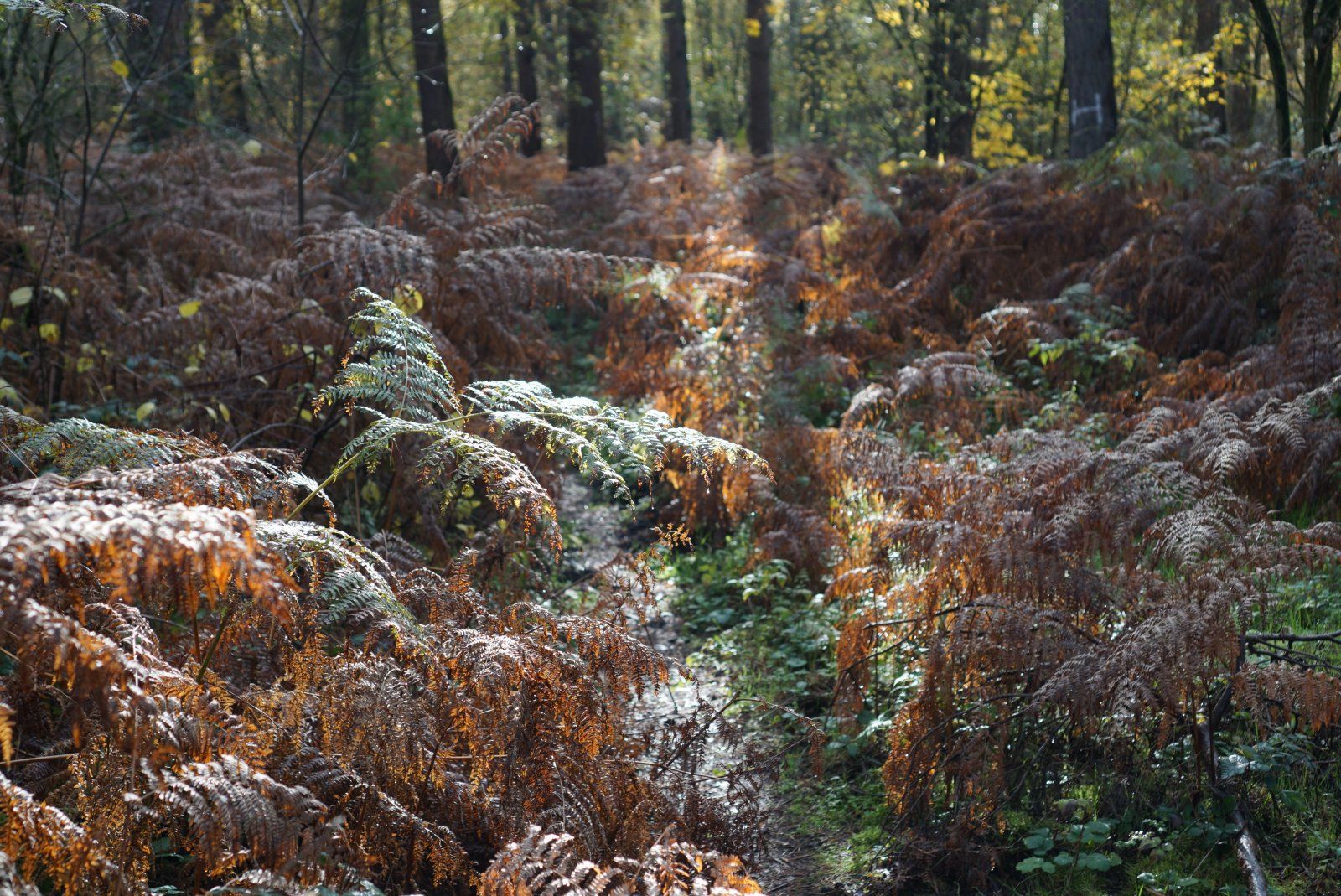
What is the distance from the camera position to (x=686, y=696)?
4.97m

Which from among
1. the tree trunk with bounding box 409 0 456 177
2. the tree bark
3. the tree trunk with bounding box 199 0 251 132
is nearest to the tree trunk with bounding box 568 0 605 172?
the tree bark

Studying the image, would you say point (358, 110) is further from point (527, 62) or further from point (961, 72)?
point (961, 72)

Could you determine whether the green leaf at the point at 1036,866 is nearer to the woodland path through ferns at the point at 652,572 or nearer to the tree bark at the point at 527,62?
the woodland path through ferns at the point at 652,572

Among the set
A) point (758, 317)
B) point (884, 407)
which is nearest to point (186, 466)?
point (884, 407)

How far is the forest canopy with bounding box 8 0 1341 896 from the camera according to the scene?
102 inches

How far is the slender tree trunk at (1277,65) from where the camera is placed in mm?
7406

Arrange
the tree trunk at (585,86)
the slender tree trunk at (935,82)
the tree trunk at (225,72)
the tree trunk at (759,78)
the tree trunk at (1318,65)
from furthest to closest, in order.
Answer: the tree trunk at (759,78) → the slender tree trunk at (935,82) → the tree trunk at (585,86) → the tree trunk at (225,72) → the tree trunk at (1318,65)

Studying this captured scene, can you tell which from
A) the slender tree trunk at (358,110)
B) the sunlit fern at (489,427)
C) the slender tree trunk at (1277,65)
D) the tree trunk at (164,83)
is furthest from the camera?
the slender tree trunk at (358,110)

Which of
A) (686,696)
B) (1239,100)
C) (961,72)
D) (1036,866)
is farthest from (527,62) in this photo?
(1036,866)

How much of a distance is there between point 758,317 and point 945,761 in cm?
499

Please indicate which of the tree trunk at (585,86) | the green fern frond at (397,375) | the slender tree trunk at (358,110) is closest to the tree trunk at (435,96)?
the slender tree trunk at (358,110)

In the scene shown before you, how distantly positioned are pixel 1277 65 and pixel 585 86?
28.5ft

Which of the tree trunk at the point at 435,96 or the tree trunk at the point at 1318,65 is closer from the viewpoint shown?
the tree trunk at the point at 1318,65

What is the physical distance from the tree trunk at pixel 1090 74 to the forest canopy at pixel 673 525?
40 mm
